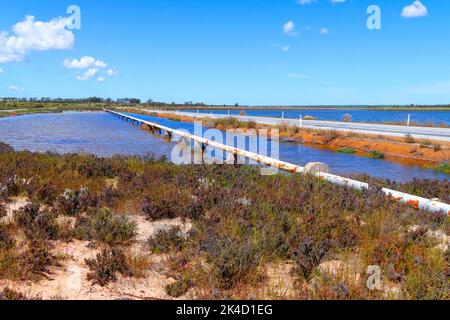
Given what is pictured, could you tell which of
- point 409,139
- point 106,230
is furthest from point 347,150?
point 106,230

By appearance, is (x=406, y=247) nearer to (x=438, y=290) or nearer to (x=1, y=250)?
(x=438, y=290)

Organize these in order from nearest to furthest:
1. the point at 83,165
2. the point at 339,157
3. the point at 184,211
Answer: the point at 184,211
the point at 83,165
the point at 339,157

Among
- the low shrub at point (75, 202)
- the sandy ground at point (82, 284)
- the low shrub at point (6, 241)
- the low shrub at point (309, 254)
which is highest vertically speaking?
the low shrub at point (75, 202)

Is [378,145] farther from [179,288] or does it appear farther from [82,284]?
[82,284]

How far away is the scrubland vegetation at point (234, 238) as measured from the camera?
4562 millimetres

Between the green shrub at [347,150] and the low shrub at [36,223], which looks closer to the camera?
the low shrub at [36,223]

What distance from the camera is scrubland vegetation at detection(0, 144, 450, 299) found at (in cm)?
456

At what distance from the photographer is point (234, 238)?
5.67 m

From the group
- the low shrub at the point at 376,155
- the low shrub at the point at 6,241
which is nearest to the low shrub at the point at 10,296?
the low shrub at the point at 6,241

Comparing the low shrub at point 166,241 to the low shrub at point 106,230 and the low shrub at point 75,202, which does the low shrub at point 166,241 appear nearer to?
the low shrub at point 106,230

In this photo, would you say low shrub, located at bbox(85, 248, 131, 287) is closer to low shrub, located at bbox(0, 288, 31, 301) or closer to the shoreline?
low shrub, located at bbox(0, 288, 31, 301)
